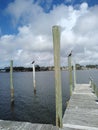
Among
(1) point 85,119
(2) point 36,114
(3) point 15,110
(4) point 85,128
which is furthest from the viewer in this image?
(3) point 15,110

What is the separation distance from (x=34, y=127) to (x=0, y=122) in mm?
1802

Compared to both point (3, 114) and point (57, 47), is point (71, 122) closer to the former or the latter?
point (57, 47)

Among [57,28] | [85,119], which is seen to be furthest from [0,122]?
[57,28]

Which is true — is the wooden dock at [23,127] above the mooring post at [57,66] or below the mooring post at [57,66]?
below

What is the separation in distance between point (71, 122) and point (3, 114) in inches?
416

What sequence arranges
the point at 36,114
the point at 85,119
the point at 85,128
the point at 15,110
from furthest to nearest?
1. the point at 15,110
2. the point at 36,114
3. the point at 85,119
4. the point at 85,128

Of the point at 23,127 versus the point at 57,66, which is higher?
the point at 57,66

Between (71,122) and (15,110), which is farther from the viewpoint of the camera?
(15,110)

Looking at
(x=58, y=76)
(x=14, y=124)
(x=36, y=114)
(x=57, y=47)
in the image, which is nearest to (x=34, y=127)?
(x=14, y=124)

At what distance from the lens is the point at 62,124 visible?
782 centimetres

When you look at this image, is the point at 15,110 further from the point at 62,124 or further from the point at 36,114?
the point at 62,124

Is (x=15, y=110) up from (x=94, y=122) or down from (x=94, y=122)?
down

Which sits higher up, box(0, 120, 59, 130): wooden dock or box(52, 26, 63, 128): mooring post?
box(52, 26, 63, 128): mooring post

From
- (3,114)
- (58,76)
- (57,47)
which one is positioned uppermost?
(57,47)
